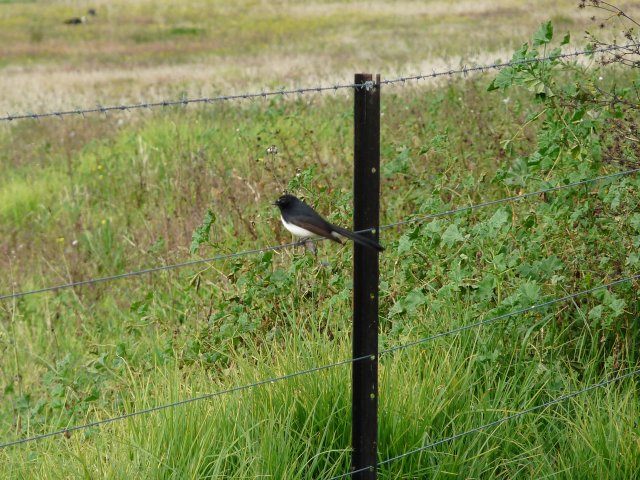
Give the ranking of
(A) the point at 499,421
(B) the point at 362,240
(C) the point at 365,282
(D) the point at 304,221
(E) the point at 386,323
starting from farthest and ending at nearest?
1. (E) the point at 386,323
2. (A) the point at 499,421
3. (D) the point at 304,221
4. (C) the point at 365,282
5. (B) the point at 362,240

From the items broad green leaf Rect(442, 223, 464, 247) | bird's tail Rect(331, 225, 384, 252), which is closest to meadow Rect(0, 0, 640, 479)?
broad green leaf Rect(442, 223, 464, 247)

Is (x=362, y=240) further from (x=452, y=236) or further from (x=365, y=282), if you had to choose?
(x=452, y=236)

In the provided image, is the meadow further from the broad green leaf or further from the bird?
the bird

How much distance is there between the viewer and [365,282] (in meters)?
3.60

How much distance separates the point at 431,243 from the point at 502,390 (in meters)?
0.88

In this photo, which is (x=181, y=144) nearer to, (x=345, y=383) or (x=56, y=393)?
(x=56, y=393)

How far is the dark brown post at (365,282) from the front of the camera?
351 centimetres

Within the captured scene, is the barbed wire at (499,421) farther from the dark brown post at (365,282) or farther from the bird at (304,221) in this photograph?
the bird at (304,221)

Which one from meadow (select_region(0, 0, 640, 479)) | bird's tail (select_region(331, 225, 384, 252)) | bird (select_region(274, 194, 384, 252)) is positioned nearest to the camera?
bird's tail (select_region(331, 225, 384, 252))

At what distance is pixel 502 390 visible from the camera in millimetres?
4434

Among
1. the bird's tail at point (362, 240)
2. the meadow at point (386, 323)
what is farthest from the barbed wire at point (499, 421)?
the bird's tail at point (362, 240)

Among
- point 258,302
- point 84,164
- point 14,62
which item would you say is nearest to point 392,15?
point 14,62

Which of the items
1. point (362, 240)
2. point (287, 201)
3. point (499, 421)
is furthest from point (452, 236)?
point (362, 240)

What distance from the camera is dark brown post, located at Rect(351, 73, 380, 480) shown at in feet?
11.5
